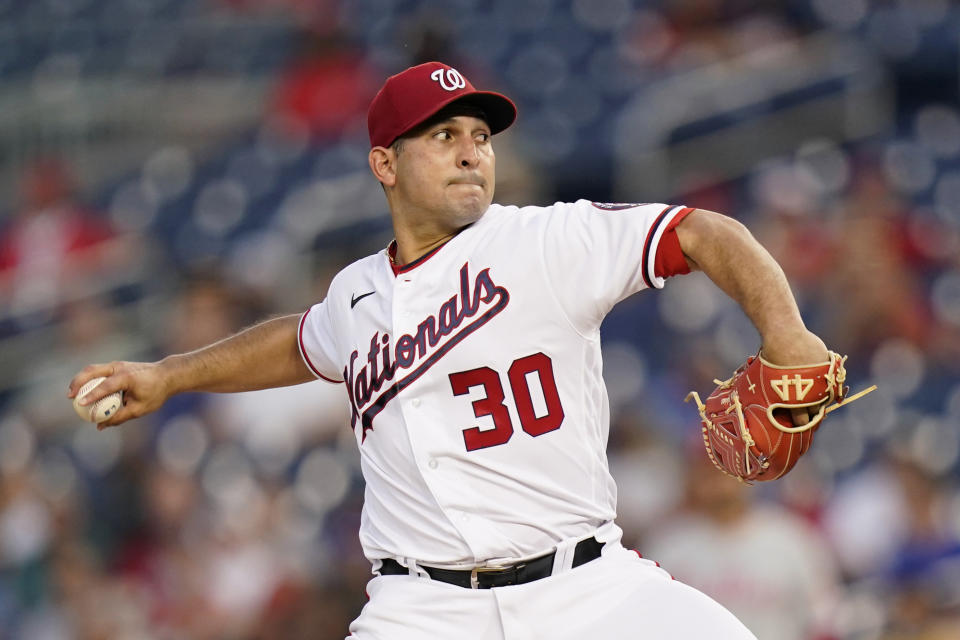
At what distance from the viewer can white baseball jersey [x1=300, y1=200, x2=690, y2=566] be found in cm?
269

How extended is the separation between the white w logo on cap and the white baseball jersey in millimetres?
324

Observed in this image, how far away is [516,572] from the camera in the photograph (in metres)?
2.72

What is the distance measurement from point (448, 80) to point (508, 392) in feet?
2.40

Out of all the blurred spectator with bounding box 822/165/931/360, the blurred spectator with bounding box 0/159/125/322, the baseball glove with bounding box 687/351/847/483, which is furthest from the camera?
the blurred spectator with bounding box 0/159/125/322

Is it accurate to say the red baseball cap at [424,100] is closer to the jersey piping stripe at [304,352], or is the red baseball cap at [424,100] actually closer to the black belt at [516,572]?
the jersey piping stripe at [304,352]

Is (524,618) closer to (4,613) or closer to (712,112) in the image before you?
(4,613)

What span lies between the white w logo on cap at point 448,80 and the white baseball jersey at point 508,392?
32cm

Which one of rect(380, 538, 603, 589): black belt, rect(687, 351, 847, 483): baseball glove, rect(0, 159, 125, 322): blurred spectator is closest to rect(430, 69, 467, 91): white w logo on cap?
rect(687, 351, 847, 483): baseball glove

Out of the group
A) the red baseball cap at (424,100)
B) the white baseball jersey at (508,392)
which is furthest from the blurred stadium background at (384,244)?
the red baseball cap at (424,100)

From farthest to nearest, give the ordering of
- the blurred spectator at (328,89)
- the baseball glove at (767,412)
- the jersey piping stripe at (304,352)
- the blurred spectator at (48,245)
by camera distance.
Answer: the blurred spectator at (328,89), the blurred spectator at (48,245), the jersey piping stripe at (304,352), the baseball glove at (767,412)

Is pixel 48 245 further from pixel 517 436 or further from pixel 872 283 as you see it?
pixel 517 436

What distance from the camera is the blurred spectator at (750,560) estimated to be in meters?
4.31

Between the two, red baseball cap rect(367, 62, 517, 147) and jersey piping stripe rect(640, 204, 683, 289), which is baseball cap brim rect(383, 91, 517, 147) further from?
jersey piping stripe rect(640, 204, 683, 289)

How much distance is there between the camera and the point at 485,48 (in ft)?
26.0
